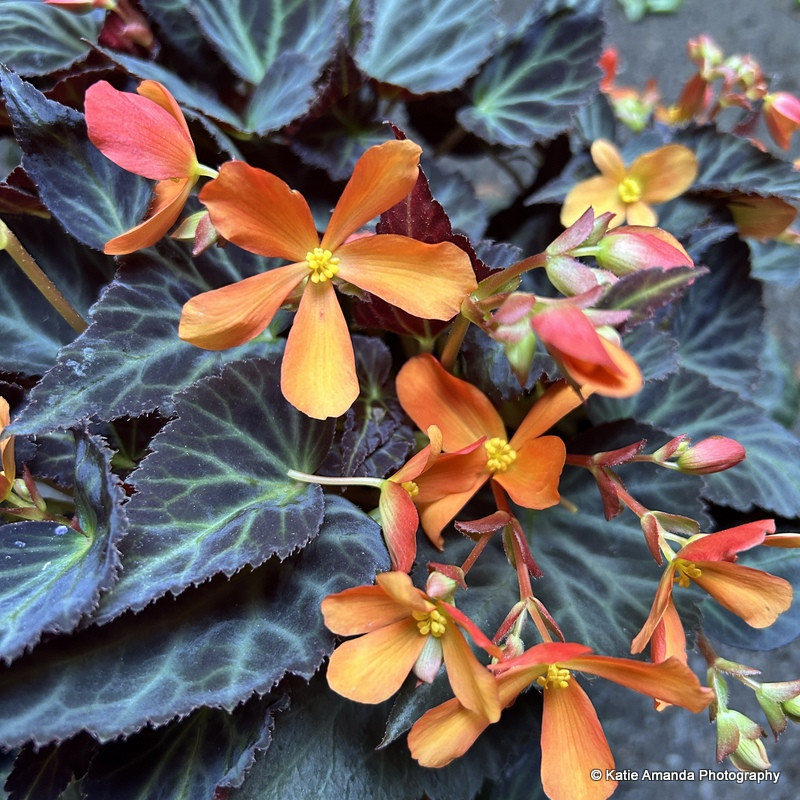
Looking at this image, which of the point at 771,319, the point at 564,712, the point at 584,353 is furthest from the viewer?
the point at 771,319

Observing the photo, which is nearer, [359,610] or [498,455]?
[359,610]

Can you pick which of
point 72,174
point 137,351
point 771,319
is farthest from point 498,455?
point 771,319

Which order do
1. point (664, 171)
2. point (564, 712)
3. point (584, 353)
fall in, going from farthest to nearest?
point (664, 171) → point (564, 712) → point (584, 353)

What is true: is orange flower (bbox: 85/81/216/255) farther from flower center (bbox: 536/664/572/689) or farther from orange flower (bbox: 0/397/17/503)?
flower center (bbox: 536/664/572/689)

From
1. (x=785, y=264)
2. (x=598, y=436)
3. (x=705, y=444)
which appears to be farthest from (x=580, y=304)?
(x=785, y=264)

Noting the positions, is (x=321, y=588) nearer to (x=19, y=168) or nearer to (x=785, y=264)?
(x=19, y=168)

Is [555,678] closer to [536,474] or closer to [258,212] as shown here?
[536,474]

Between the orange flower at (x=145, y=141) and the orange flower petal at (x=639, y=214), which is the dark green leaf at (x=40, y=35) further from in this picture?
the orange flower petal at (x=639, y=214)

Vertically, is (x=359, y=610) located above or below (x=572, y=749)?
above
